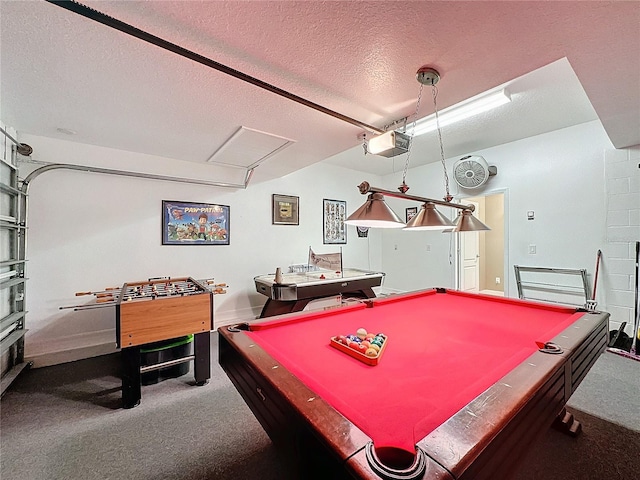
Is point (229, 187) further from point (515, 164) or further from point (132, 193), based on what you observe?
point (515, 164)

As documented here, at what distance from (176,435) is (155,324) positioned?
0.80m

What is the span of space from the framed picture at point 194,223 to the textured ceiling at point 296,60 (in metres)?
1.21

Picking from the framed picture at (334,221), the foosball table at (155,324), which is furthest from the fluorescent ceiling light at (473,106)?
the foosball table at (155,324)

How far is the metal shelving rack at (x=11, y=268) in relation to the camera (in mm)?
Result: 2312

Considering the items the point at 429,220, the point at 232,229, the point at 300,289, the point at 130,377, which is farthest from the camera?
the point at 232,229

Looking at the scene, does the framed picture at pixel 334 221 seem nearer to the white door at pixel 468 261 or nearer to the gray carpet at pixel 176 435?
the white door at pixel 468 261

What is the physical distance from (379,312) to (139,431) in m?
1.81

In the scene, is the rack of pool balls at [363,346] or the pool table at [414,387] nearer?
the pool table at [414,387]

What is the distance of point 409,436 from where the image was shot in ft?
2.44

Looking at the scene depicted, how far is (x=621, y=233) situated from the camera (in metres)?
3.17

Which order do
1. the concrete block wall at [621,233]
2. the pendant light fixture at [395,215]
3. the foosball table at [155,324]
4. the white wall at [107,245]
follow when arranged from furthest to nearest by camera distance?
the concrete block wall at [621,233] < the white wall at [107,245] < the foosball table at [155,324] < the pendant light fixture at [395,215]

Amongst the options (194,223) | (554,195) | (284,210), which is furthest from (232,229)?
(554,195)

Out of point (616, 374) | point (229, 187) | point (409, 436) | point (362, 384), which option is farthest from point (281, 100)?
point (616, 374)

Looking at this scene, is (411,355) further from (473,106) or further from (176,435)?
(473,106)
